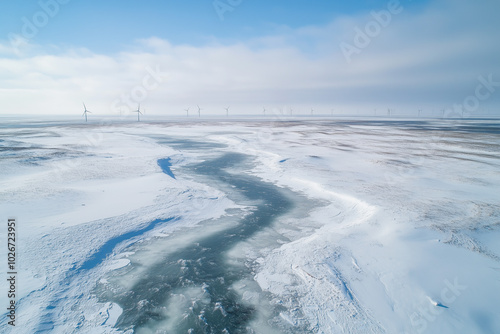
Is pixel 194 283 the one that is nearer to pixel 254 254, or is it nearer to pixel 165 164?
pixel 254 254

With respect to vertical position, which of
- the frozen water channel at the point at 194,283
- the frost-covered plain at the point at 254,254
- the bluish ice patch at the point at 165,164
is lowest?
the frozen water channel at the point at 194,283

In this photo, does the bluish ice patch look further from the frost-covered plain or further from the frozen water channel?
the frozen water channel


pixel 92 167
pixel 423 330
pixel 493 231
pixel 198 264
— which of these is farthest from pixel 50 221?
pixel 493 231

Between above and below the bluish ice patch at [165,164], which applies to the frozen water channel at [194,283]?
below

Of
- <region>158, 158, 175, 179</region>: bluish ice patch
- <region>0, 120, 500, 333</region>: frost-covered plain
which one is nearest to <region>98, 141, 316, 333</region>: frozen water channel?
<region>0, 120, 500, 333</region>: frost-covered plain

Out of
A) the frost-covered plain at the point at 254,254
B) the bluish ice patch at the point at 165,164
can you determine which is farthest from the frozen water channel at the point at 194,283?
the bluish ice patch at the point at 165,164

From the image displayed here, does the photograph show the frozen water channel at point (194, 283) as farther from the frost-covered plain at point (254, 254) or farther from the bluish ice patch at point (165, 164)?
the bluish ice patch at point (165, 164)

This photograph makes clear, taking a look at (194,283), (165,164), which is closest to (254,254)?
(194,283)

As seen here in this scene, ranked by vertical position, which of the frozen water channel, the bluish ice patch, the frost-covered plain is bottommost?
the frozen water channel

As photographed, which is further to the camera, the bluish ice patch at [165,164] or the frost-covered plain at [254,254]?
the bluish ice patch at [165,164]
